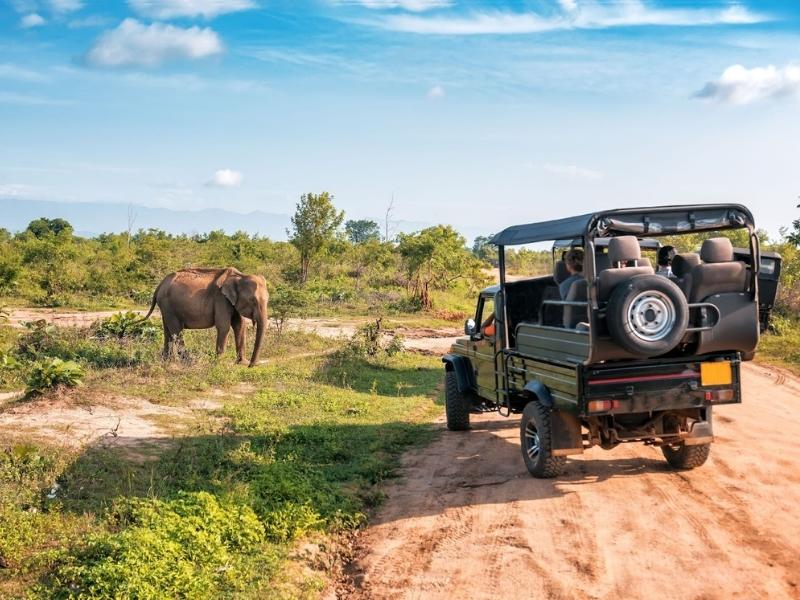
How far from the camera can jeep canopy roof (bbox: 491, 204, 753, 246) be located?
281 inches

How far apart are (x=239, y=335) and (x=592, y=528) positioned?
35.2 feet

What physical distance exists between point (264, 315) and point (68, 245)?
2116cm

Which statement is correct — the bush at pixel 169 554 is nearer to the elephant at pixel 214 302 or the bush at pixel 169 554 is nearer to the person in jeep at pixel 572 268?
the person in jeep at pixel 572 268

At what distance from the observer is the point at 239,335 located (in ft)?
52.7

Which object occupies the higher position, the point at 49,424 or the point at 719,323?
the point at 719,323

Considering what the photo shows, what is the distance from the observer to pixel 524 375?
8.54m

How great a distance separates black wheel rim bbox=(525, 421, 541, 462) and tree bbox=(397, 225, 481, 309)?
68.6 feet

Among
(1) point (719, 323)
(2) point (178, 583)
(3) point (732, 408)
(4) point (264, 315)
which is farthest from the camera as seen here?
(4) point (264, 315)

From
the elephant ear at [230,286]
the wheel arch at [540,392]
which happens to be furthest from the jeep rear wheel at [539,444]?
the elephant ear at [230,286]

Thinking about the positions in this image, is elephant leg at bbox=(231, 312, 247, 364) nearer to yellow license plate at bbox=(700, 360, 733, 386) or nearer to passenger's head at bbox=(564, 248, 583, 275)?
passenger's head at bbox=(564, 248, 583, 275)

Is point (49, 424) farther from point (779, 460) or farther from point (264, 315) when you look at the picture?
point (779, 460)

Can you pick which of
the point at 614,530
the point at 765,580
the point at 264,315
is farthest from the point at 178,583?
the point at 264,315

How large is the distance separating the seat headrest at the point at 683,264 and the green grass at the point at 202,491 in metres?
3.75

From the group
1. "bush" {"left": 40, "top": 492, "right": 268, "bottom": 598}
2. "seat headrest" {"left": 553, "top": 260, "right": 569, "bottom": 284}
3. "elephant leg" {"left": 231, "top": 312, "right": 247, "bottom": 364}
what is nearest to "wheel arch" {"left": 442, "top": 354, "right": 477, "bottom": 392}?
"seat headrest" {"left": 553, "top": 260, "right": 569, "bottom": 284}
